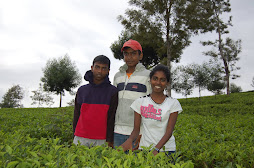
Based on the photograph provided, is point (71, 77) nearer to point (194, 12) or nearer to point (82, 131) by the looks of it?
point (194, 12)

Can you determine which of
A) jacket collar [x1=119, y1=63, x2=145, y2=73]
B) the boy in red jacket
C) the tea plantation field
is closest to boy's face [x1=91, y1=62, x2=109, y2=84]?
the boy in red jacket

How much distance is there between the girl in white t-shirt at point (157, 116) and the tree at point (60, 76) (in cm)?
3597

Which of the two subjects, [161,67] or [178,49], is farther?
[178,49]

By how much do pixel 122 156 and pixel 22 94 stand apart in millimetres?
55577

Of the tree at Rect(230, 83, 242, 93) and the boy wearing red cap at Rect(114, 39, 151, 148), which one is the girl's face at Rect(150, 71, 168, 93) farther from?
the tree at Rect(230, 83, 242, 93)

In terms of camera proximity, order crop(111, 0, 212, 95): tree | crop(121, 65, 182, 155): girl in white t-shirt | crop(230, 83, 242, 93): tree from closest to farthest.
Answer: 1. crop(121, 65, 182, 155): girl in white t-shirt
2. crop(111, 0, 212, 95): tree
3. crop(230, 83, 242, 93): tree

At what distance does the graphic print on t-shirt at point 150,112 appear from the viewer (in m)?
2.88

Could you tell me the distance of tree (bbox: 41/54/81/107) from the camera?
37.5 metres

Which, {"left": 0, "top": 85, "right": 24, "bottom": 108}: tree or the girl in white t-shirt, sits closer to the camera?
the girl in white t-shirt

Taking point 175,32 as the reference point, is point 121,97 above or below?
below

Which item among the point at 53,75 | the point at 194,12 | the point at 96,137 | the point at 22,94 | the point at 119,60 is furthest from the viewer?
the point at 22,94

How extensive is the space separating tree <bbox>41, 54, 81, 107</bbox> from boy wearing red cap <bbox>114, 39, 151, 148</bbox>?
116 feet

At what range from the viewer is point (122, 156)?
2320 mm

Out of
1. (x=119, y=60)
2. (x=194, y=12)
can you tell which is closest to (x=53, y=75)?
(x=119, y=60)
